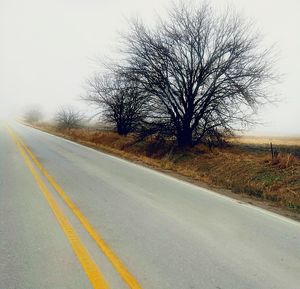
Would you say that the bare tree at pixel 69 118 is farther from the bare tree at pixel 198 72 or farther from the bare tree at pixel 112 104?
the bare tree at pixel 198 72

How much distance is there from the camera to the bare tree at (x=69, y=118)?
4694 centimetres

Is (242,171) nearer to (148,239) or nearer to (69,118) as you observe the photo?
(148,239)

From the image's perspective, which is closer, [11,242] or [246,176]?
[11,242]

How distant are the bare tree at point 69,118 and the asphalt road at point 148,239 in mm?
37178

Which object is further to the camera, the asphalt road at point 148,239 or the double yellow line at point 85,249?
the asphalt road at point 148,239

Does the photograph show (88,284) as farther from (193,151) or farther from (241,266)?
(193,151)

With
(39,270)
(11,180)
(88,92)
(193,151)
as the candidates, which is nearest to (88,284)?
(39,270)

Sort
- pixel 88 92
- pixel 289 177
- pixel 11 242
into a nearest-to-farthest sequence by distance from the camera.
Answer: pixel 11 242 < pixel 289 177 < pixel 88 92

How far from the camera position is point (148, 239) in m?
5.78

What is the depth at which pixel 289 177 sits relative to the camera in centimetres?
1166

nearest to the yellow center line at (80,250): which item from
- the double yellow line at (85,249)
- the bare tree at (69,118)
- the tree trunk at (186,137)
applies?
the double yellow line at (85,249)

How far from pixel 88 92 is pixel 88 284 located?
31767mm

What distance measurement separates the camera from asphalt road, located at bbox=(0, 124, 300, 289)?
438 cm

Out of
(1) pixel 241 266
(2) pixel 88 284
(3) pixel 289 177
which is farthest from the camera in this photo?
(3) pixel 289 177
